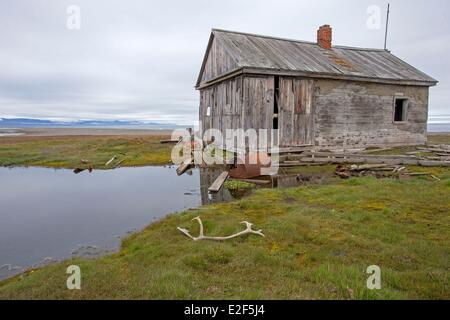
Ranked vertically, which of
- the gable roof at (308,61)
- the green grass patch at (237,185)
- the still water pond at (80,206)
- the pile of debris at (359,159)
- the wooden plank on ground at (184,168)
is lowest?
the still water pond at (80,206)

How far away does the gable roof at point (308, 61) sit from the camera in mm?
14266

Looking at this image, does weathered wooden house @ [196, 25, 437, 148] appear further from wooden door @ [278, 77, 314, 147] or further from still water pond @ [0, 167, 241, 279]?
still water pond @ [0, 167, 241, 279]

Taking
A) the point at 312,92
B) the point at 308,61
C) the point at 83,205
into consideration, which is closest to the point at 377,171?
the point at 312,92

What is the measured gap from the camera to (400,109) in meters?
19.2

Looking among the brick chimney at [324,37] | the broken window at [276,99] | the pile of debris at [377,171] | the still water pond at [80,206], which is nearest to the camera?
the still water pond at [80,206]

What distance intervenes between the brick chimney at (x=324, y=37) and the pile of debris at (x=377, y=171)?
10.3 m

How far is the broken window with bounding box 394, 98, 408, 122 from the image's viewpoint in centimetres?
1837

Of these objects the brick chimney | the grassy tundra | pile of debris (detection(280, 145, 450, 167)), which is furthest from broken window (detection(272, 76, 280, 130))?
the grassy tundra

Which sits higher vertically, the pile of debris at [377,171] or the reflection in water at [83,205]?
the pile of debris at [377,171]

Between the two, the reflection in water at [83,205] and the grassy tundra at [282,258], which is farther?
the reflection in water at [83,205]

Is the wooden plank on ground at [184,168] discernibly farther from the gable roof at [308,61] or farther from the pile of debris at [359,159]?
the gable roof at [308,61]

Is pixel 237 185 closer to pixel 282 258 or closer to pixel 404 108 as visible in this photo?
pixel 282 258

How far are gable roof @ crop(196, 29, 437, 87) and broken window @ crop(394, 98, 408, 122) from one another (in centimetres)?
123

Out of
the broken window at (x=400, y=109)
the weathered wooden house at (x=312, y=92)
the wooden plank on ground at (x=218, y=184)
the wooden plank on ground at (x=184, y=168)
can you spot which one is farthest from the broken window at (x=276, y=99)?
the broken window at (x=400, y=109)
